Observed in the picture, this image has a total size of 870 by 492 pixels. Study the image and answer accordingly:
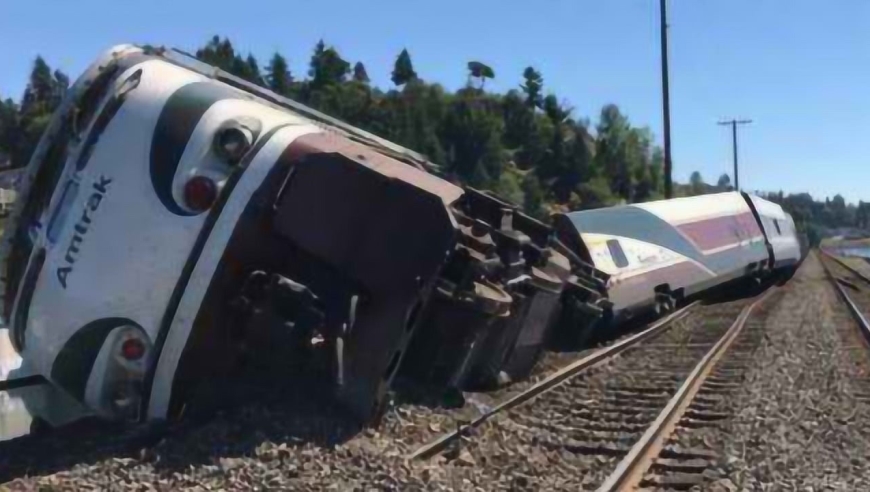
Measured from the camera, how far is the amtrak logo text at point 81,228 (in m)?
6.39

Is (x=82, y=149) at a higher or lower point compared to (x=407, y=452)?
higher

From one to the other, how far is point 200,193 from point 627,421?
377 centimetres

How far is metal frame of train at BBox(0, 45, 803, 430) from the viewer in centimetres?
629

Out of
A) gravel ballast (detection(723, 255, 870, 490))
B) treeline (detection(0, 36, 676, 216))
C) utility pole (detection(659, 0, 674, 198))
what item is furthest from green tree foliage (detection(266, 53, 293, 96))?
gravel ballast (detection(723, 255, 870, 490))

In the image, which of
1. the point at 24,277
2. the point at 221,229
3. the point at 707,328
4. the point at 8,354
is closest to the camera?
the point at 221,229

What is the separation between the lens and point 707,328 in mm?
16359

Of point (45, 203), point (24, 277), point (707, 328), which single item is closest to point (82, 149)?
point (45, 203)

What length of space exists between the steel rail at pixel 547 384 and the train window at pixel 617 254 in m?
0.98

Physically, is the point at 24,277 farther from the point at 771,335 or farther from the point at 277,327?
the point at 771,335

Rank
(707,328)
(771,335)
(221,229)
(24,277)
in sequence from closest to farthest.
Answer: (221,229), (24,277), (771,335), (707,328)

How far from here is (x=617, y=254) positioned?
1515 cm

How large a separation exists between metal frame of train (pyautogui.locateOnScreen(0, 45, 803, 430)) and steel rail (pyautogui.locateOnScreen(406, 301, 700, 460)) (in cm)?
44

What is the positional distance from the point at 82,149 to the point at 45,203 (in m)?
0.43

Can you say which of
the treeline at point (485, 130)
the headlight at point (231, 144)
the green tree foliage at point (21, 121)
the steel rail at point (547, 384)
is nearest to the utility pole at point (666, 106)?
the treeline at point (485, 130)
